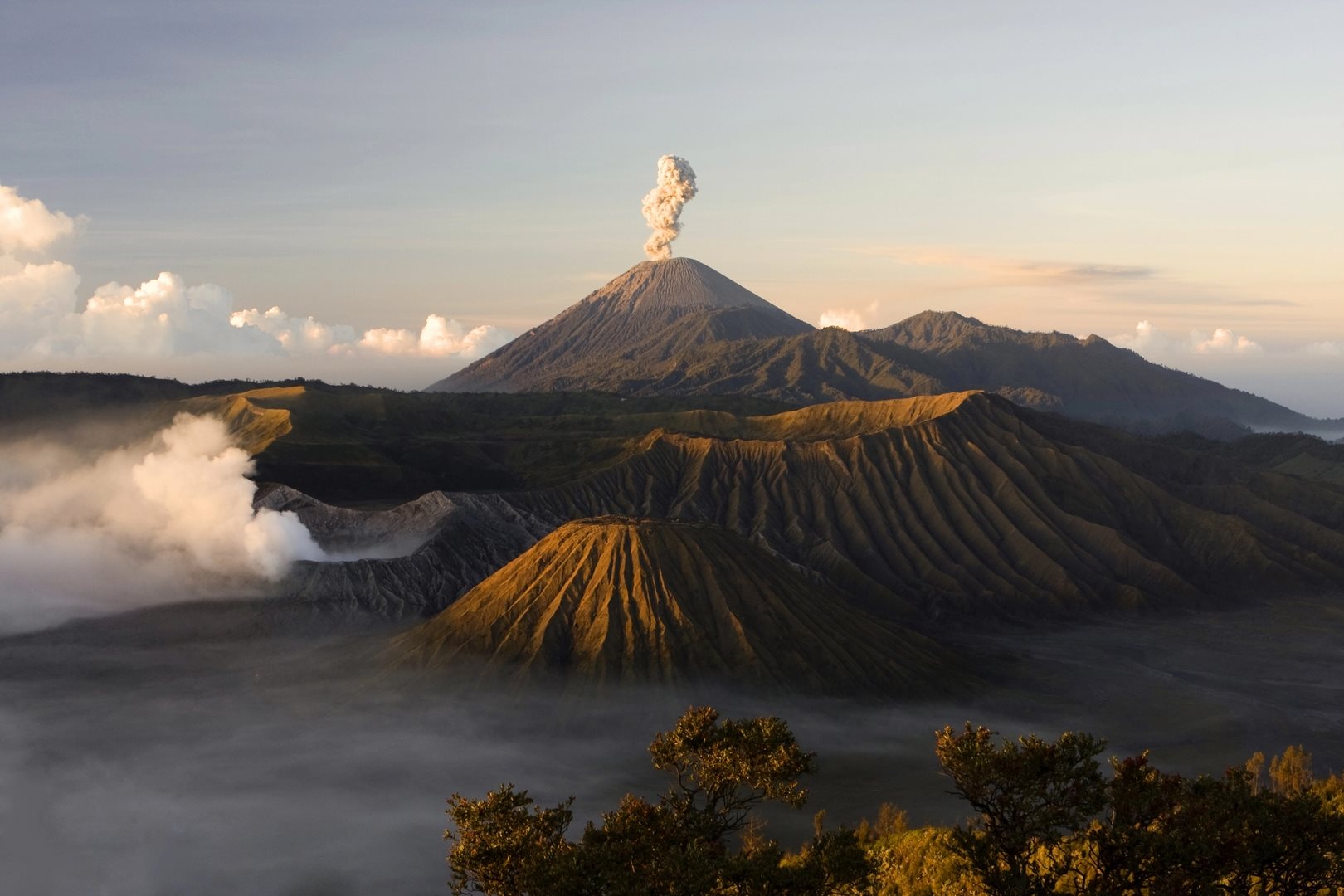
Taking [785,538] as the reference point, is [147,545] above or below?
below

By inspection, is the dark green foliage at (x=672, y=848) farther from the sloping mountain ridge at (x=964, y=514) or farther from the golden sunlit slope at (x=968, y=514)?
the golden sunlit slope at (x=968, y=514)

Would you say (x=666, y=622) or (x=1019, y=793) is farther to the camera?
(x=666, y=622)

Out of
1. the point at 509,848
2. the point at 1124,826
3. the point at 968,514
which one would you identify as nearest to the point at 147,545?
the point at 968,514

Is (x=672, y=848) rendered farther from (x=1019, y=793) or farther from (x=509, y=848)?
(x=1019, y=793)

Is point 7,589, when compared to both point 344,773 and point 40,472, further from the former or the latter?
point 40,472

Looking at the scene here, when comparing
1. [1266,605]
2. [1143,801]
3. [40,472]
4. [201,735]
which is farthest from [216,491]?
[1266,605]

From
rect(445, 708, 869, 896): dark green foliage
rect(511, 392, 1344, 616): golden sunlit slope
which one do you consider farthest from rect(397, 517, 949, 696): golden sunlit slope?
rect(445, 708, 869, 896): dark green foliage
